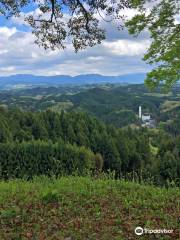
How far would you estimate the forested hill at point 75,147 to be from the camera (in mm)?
64688

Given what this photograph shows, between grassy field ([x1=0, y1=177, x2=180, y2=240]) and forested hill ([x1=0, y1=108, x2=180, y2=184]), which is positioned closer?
grassy field ([x1=0, y1=177, x2=180, y2=240])

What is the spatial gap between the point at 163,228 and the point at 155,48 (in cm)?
1698

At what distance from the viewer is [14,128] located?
12250cm

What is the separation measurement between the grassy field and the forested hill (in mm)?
41114

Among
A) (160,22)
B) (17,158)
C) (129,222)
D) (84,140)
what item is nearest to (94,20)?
(129,222)

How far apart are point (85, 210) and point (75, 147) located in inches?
2327

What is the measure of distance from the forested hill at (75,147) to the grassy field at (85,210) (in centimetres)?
4111

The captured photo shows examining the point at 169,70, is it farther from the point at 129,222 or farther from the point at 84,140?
the point at 84,140

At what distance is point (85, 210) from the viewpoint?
10859 mm

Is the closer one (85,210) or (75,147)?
(85,210)

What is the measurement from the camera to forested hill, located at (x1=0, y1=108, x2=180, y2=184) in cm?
6469

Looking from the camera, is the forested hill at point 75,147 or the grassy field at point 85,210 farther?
the forested hill at point 75,147

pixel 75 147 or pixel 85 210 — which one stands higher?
pixel 85 210

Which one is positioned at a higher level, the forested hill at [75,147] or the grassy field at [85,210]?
the grassy field at [85,210]
